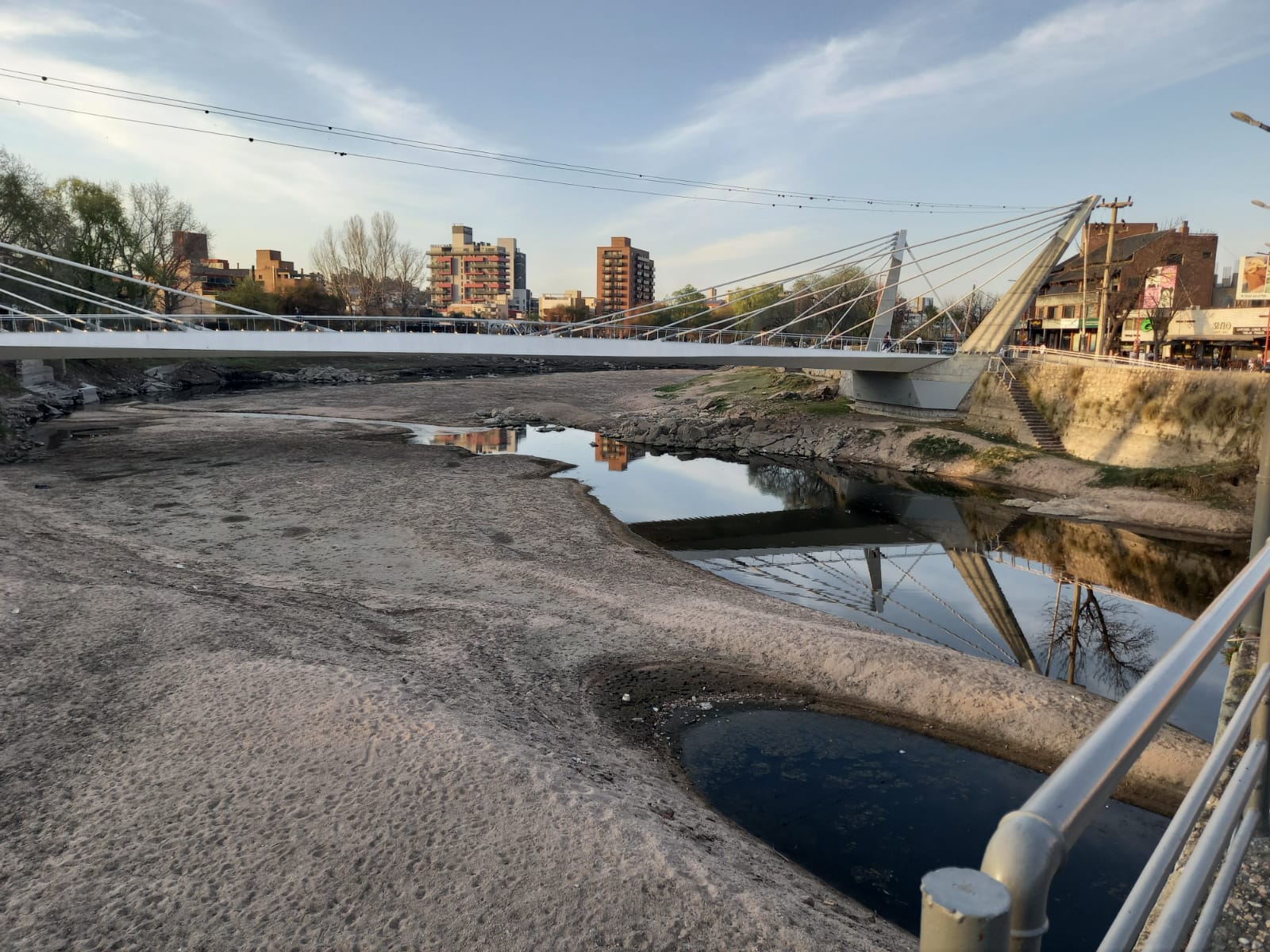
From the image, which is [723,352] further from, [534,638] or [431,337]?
[534,638]

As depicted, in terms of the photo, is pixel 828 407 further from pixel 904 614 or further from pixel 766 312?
pixel 766 312

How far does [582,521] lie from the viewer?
62.0ft

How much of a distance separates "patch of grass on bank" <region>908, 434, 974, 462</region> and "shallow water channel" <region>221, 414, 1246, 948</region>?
4.32 ft

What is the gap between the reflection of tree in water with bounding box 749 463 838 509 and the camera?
80.9 feet

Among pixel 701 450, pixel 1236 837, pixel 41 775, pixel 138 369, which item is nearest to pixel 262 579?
pixel 41 775

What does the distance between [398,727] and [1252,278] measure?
55484mm

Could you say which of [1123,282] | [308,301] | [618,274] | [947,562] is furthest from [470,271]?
[947,562]

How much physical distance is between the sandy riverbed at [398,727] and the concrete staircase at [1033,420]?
57.3 ft

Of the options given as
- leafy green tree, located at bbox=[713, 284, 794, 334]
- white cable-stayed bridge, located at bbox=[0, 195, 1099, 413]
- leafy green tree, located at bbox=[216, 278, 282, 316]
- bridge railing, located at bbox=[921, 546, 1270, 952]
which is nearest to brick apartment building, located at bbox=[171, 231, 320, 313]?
leafy green tree, located at bbox=[216, 278, 282, 316]

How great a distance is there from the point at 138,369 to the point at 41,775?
57.6 metres

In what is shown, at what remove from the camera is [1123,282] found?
2013 inches

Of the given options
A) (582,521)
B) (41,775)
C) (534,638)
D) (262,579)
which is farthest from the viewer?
(582,521)

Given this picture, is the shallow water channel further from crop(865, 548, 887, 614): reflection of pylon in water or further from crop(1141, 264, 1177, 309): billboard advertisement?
crop(1141, 264, 1177, 309): billboard advertisement

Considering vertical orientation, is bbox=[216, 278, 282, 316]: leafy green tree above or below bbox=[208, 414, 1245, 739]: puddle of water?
above
